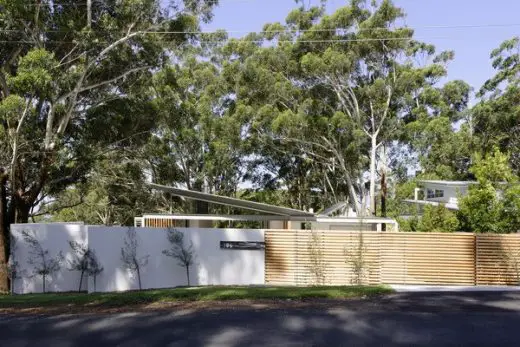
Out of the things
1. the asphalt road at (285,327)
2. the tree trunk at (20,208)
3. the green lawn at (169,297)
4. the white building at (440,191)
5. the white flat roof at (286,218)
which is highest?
the white building at (440,191)

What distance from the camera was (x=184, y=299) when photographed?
515 inches

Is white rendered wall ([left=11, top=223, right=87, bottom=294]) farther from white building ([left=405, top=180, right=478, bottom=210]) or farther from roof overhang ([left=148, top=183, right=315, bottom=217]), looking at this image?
white building ([left=405, top=180, right=478, bottom=210])

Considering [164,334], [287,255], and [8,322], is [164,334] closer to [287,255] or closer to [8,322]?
[8,322]

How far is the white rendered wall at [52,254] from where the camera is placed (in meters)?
17.8

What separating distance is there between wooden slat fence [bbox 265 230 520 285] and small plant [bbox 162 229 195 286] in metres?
3.24

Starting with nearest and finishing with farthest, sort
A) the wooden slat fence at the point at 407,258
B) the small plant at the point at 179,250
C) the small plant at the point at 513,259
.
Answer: the small plant at the point at 179,250 → the small plant at the point at 513,259 → the wooden slat fence at the point at 407,258

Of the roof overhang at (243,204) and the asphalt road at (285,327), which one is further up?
the roof overhang at (243,204)

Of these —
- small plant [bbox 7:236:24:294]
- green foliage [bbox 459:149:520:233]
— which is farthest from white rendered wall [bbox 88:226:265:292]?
green foliage [bbox 459:149:520:233]

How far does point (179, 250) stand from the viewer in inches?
747

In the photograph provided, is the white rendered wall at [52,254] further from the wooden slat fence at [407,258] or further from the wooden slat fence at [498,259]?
the wooden slat fence at [498,259]

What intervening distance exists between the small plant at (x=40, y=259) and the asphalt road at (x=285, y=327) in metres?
6.55

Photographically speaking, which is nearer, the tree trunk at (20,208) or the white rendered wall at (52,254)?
the white rendered wall at (52,254)

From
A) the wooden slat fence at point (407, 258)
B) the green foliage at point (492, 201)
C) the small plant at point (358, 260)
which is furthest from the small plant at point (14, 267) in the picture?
the green foliage at point (492, 201)

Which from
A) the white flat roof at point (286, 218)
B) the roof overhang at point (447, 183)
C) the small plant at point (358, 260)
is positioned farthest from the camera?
the roof overhang at point (447, 183)
